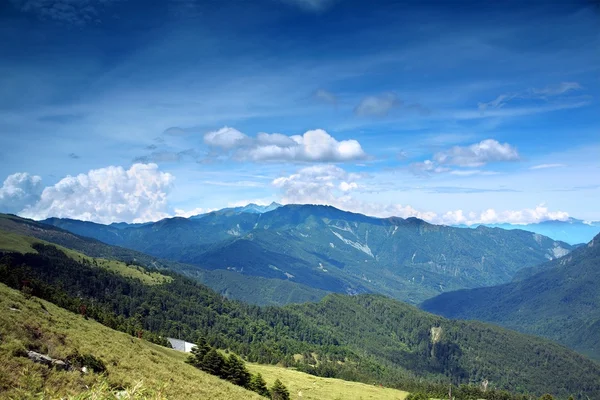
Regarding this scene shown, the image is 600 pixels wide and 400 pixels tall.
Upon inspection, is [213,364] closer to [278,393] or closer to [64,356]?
[278,393]

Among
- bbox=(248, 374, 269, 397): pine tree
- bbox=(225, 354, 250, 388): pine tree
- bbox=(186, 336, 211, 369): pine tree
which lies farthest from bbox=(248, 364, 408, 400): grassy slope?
bbox=(186, 336, 211, 369): pine tree

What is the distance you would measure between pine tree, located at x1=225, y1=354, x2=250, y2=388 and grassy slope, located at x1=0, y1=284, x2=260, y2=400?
15.8 metres

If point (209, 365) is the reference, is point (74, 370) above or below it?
above

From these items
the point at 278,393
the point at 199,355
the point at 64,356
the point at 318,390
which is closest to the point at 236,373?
the point at 199,355

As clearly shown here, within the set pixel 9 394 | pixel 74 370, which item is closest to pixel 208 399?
pixel 74 370

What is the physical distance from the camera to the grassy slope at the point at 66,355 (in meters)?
30.4

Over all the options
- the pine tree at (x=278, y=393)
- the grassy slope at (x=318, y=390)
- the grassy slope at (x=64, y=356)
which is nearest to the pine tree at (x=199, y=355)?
the grassy slope at (x=64, y=356)

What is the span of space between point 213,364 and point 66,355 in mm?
40641

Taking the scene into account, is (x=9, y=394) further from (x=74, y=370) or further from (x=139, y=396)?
(x=139, y=396)

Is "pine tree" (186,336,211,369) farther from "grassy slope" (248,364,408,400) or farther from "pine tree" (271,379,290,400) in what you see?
"grassy slope" (248,364,408,400)

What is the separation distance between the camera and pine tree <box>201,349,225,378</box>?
74000 mm

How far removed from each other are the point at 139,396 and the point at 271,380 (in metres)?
111

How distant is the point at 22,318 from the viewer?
42500 mm

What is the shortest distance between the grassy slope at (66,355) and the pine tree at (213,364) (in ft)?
45.4
